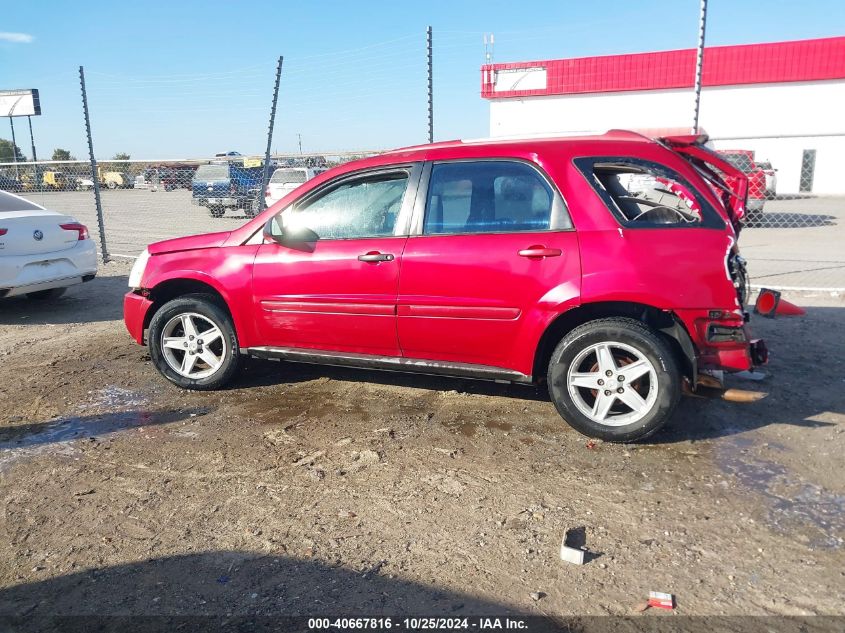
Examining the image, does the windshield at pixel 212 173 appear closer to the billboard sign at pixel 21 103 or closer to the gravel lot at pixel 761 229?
the gravel lot at pixel 761 229

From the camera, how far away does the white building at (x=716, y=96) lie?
2606cm

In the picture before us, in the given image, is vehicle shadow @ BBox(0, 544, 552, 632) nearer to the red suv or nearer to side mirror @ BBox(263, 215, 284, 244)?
the red suv

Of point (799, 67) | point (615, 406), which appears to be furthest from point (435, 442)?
point (799, 67)

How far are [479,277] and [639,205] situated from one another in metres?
1.19

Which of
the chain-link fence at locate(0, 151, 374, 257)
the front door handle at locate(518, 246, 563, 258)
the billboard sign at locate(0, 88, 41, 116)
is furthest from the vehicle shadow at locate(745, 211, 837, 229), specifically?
the billboard sign at locate(0, 88, 41, 116)

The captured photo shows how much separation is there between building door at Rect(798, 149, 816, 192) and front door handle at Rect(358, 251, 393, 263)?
84.8 feet

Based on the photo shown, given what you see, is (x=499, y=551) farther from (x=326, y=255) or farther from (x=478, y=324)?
(x=326, y=255)

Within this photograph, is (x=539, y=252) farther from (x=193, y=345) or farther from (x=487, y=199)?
(x=193, y=345)

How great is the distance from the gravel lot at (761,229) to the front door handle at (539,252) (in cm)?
565

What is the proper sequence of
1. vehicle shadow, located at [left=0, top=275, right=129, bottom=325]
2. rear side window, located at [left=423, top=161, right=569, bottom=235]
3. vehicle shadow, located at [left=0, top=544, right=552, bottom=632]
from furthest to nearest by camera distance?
vehicle shadow, located at [left=0, top=275, right=129, bottom=325], rear side window, located at [left=423, top=161, right=569, bottom=235], vehicle shadow, located at [left=0, top=544, right=552, bottom=632]

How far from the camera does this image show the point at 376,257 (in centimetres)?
443

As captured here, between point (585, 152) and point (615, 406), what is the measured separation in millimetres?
1547

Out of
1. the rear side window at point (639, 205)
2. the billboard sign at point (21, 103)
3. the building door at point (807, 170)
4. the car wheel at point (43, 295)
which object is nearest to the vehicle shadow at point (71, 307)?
the car wheel at point (43, 295)

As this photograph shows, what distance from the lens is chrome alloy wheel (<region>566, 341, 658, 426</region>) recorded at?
3.97 m
